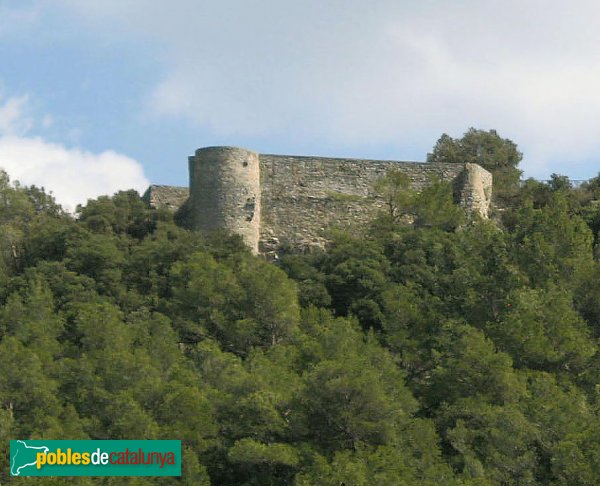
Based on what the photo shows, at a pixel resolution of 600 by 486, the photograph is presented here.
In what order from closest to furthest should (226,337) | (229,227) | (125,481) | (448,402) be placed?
(125,481), (448,402), (226,337), (229,227)

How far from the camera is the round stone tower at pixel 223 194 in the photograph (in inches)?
1233

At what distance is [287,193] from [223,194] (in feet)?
7.02

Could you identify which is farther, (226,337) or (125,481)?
(226,337)

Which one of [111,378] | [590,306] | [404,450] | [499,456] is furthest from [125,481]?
[590,306]

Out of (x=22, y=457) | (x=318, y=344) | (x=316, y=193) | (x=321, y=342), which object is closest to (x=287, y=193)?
(x=316, y=193)

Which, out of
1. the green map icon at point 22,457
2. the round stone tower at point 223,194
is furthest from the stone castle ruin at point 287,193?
the green map icon at point 22,457

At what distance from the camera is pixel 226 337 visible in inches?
1033

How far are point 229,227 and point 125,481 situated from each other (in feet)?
40.7

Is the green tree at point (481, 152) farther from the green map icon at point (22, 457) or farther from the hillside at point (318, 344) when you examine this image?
the green map icon at point (22, 457)

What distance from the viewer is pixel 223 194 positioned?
31.4m

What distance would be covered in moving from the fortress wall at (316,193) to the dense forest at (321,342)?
579 mm

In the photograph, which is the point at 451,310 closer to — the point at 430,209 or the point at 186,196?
the point at 430,209

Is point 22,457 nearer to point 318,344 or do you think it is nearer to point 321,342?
point 318,344

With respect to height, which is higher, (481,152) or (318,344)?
(481,152)
